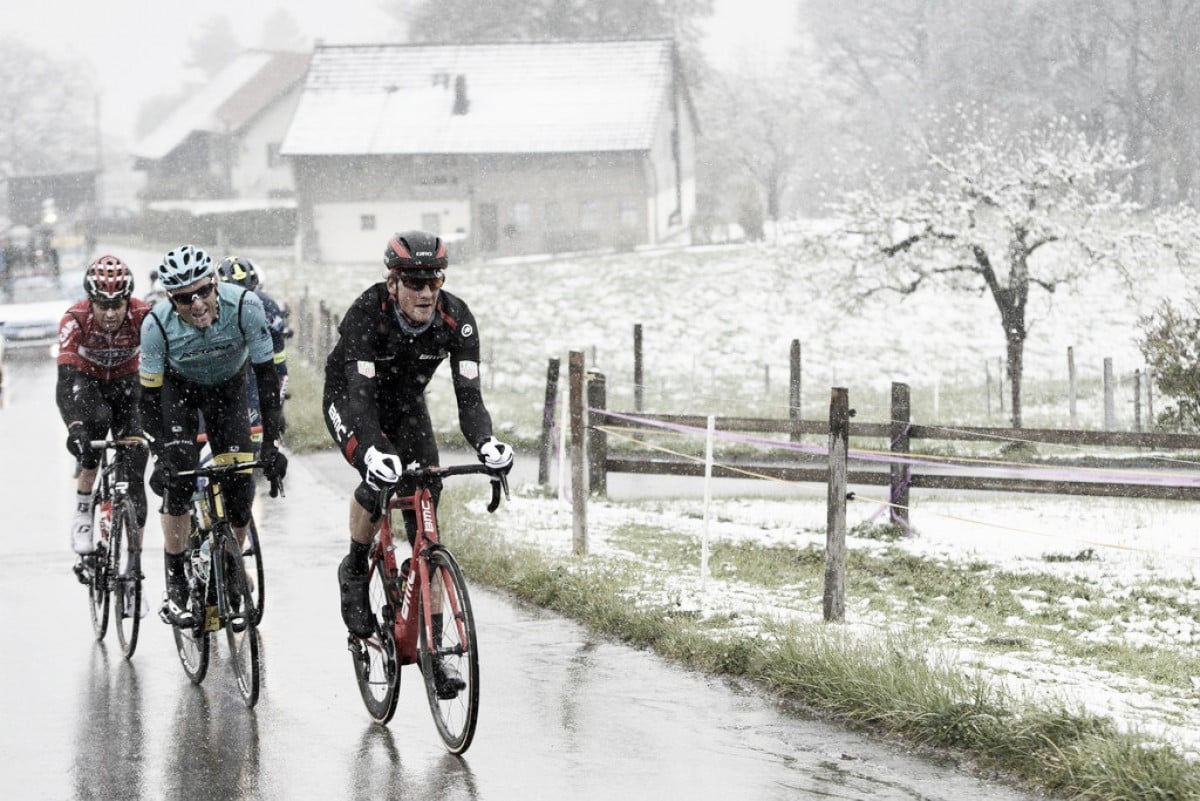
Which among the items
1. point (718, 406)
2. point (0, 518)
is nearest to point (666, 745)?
point (0, 518)

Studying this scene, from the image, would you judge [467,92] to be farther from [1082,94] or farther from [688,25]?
[1082,94]

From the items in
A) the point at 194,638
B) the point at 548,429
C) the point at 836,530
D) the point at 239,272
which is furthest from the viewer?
the point at 548,429

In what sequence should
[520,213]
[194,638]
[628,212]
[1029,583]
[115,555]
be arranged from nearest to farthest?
[194,638] → [115,555] → [1029,583] → [628,212] → [520,213]

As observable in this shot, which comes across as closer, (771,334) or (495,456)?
(495,456)

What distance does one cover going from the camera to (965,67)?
61.1 m

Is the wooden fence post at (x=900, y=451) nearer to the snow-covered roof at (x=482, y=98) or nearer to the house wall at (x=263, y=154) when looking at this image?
the snow-covered roof at (x=482, y=98)

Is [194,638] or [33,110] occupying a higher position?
[33,110]

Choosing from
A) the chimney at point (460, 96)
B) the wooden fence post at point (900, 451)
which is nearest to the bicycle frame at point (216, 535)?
the wooden fence post at point (900, 451)

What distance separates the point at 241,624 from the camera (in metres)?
7.54

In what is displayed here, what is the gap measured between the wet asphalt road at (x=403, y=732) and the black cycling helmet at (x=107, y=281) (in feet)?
6.47

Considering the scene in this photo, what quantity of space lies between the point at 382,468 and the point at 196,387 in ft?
7.20

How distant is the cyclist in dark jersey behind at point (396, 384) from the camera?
652 cm

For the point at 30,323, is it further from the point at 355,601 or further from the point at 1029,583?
the point at 355,601

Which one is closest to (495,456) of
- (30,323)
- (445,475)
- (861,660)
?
(445,475)
